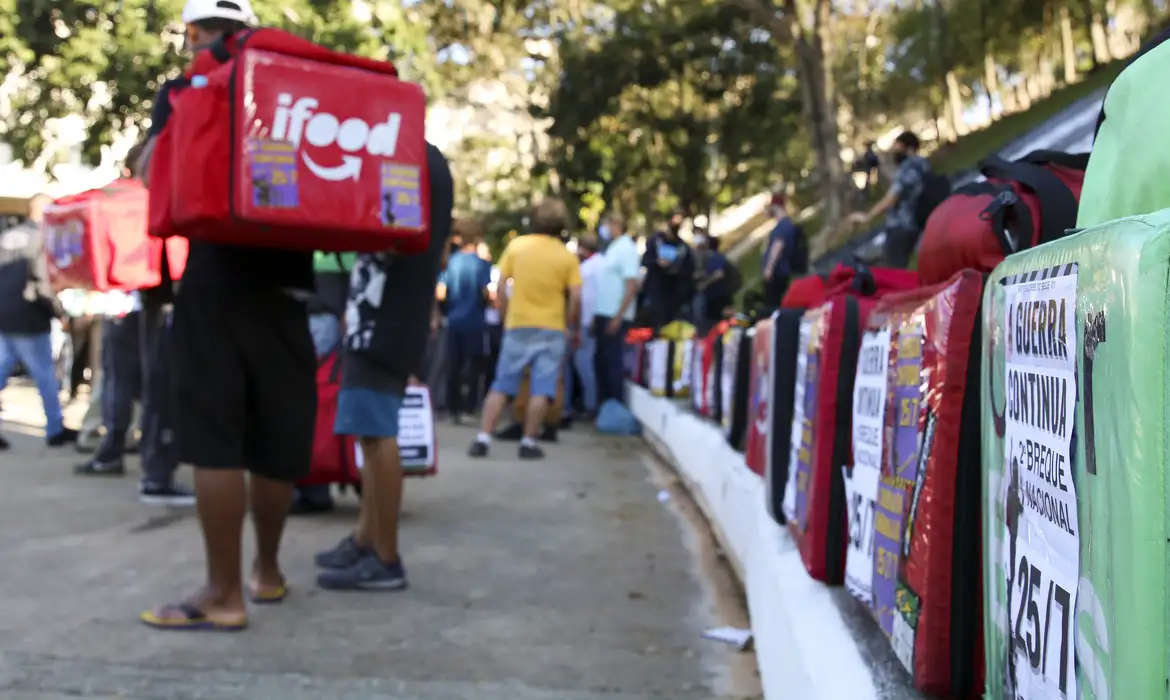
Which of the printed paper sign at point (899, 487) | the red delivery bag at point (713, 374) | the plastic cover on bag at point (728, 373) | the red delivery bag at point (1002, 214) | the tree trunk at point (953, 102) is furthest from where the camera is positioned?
the tree trunk at point (953, 102)

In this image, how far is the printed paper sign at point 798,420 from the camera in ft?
11.8

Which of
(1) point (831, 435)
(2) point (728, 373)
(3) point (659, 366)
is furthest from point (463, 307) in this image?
(1) point (831, 435)

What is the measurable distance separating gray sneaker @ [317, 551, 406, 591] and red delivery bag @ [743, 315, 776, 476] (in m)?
1.45

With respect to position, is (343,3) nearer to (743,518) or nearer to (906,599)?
(743,518)

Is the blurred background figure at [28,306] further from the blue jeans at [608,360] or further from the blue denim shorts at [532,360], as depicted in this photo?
the blue jeans at [608,360]

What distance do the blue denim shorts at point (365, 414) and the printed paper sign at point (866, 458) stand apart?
2136 millimetres

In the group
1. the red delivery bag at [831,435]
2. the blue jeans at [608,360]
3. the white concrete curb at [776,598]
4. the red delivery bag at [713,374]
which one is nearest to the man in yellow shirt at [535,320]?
the red delivery bag at [713,374]

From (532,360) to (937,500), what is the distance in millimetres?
7409

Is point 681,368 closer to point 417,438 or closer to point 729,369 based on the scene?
point 729,369

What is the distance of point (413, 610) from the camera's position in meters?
4.50

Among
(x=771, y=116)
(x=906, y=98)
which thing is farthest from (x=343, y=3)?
(x=906, y=98)

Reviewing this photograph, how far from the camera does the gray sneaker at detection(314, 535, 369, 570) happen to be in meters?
4.85

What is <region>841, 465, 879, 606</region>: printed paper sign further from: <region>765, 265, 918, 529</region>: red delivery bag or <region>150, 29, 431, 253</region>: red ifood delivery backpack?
<region>150, 29, 431, 253</region>: red ifood delivery backpack

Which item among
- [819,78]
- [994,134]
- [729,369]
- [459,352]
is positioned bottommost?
[459,352]
